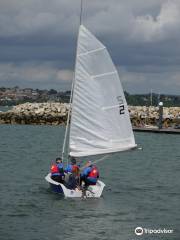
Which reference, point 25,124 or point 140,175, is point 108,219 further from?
point 25,124

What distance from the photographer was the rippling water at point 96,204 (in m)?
22.8

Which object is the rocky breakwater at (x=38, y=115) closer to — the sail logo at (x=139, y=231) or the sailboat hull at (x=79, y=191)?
the sailboat hull at (x=79, y=191)

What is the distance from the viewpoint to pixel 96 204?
89.4 ft

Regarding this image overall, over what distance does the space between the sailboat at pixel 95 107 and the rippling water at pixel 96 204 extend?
1780 mm

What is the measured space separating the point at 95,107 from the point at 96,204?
4.31m

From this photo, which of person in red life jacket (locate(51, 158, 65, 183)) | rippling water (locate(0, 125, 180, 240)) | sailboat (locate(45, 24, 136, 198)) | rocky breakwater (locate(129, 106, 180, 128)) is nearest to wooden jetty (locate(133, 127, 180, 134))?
rocky breakwater (locate(129, 106, 180, 128))

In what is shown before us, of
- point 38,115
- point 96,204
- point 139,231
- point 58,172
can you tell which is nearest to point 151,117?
point 38,115

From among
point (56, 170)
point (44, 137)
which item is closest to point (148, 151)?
point (44, 137)

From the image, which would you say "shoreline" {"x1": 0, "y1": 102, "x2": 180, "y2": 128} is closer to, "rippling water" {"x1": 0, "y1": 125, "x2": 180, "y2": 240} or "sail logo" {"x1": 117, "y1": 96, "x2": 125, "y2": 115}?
"rippling water" {"x1": 0, "y1": 125, "x2": 180, "y2": 240}

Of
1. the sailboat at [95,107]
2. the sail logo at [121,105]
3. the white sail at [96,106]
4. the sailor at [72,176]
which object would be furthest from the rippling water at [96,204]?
the sail logo at [121,105]

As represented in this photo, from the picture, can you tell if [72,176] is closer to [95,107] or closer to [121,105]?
[95,107]

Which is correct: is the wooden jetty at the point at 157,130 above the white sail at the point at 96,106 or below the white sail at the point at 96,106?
below

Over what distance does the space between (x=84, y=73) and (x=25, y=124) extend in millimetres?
81313

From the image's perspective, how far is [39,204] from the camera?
27.8 meters
